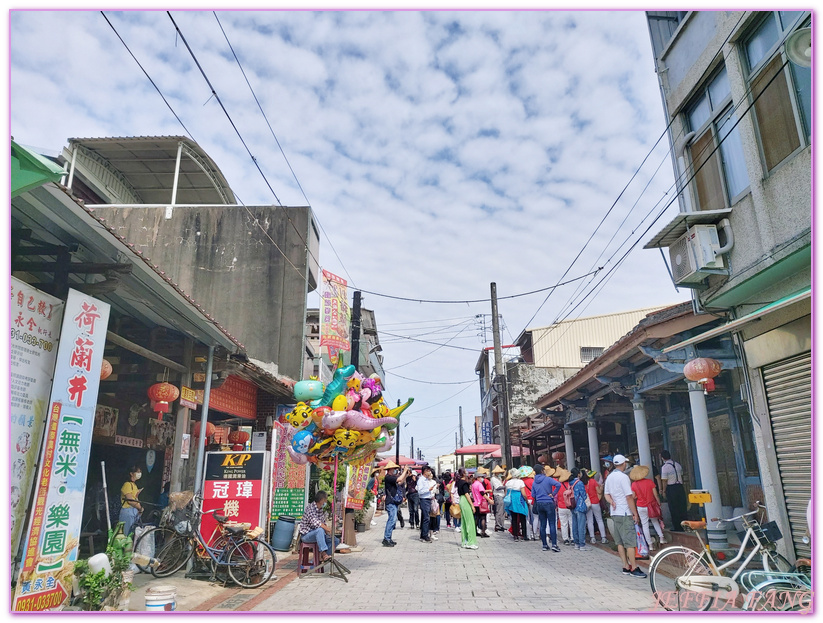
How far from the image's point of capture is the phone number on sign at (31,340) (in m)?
5.36

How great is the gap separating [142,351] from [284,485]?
521 cm

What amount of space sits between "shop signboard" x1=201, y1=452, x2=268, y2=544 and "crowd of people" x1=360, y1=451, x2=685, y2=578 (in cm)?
420

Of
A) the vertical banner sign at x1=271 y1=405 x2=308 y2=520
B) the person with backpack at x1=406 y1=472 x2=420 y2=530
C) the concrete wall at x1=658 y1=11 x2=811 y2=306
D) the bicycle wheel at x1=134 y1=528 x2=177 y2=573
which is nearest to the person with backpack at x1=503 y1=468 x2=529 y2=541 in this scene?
the person with backpack at x1=406 y1=472 x2=420 y2=530

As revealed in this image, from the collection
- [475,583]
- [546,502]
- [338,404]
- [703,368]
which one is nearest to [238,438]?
[338,404]

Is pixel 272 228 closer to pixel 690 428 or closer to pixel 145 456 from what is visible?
pixel 145 456

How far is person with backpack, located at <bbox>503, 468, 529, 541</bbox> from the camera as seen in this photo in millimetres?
13594

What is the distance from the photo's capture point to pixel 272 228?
1862 centimetres

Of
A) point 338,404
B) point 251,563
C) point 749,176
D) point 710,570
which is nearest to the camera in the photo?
point 710,570

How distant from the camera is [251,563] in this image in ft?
25.7

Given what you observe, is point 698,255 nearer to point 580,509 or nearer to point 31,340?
point 580,509

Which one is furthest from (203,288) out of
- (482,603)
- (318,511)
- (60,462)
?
(482,603)

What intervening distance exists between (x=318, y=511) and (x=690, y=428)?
30.8ft

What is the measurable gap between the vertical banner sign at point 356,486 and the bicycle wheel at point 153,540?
4512 mm

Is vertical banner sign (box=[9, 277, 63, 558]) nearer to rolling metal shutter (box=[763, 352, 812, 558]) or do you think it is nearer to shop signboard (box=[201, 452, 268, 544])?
shop signboard (box=[201, 452, 268, 544])
